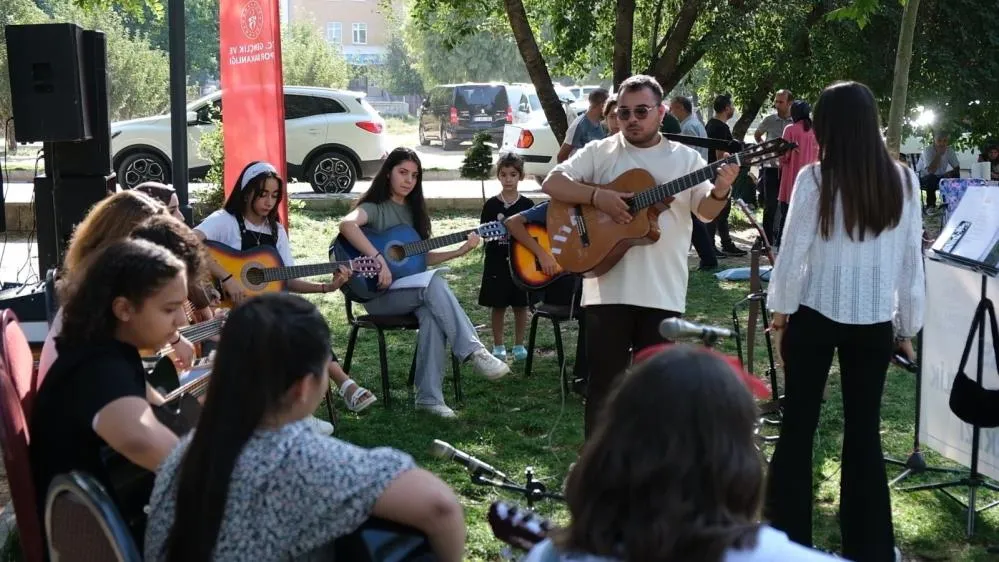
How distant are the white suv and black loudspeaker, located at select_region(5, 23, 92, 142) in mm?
8898

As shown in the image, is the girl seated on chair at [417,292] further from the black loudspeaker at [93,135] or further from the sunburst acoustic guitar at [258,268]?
the black loudspeaker at [93,135]

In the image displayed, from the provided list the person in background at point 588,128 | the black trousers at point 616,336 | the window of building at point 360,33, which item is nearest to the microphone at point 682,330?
the black trousers at point 616,336

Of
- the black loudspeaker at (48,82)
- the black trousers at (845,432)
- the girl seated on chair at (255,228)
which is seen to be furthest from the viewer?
the black loudspeaker at (48,82)

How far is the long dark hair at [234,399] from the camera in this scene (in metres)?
2.17

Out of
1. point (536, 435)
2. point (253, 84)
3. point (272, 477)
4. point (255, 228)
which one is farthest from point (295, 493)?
point (253, 84)

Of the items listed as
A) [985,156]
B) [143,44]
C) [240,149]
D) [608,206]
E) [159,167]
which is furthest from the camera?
[143,44]

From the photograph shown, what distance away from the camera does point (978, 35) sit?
12.9m

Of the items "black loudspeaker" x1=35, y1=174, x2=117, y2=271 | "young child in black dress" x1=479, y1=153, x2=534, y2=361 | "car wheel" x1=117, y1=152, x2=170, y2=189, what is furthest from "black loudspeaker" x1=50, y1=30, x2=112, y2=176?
"car wheel" x1=117, y1=152, x2=170, y2=189

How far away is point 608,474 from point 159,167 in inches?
636

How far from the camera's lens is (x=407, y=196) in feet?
20.9

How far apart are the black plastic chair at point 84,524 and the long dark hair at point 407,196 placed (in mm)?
3967

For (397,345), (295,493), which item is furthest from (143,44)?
(295,493)

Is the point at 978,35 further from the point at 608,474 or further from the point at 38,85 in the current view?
the point at 608,474

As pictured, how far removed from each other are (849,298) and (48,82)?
5.94 m
